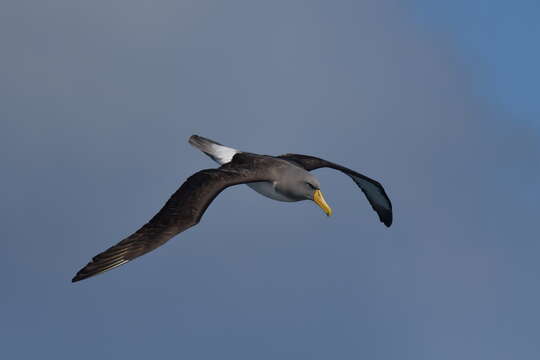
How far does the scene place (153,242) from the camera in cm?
1524

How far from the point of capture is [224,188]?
16938 millimetres

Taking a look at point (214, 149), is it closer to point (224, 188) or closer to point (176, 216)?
point (224, 188)

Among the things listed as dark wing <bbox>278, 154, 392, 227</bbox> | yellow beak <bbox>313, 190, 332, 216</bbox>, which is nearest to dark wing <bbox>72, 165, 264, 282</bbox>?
yellow beak <bbox>313, 190, 332, 216</bbox>

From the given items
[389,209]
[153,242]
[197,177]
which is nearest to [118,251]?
[153,242]

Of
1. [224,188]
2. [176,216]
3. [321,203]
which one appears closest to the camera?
[176,216]

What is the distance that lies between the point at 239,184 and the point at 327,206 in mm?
1987

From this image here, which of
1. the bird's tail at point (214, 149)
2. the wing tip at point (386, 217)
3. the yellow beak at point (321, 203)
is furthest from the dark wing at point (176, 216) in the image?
the wing tip at point (386, 217)

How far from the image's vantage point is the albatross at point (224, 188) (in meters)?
15.0

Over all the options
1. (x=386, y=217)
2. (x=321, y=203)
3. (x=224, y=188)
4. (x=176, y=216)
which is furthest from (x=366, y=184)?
(x=176, y=216)

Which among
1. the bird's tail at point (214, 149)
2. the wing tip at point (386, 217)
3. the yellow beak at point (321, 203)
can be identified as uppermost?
the bird's tail at point (214, 149)

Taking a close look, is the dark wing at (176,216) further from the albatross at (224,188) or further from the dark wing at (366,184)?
the dark wing at (366,184)

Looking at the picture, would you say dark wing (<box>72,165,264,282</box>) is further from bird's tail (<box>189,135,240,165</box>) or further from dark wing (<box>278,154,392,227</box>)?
dark wing (<box>278,154,392,227</box>)

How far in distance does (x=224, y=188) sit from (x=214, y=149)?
346 cm

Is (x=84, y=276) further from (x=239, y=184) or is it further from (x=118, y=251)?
(x=239, y=184)
